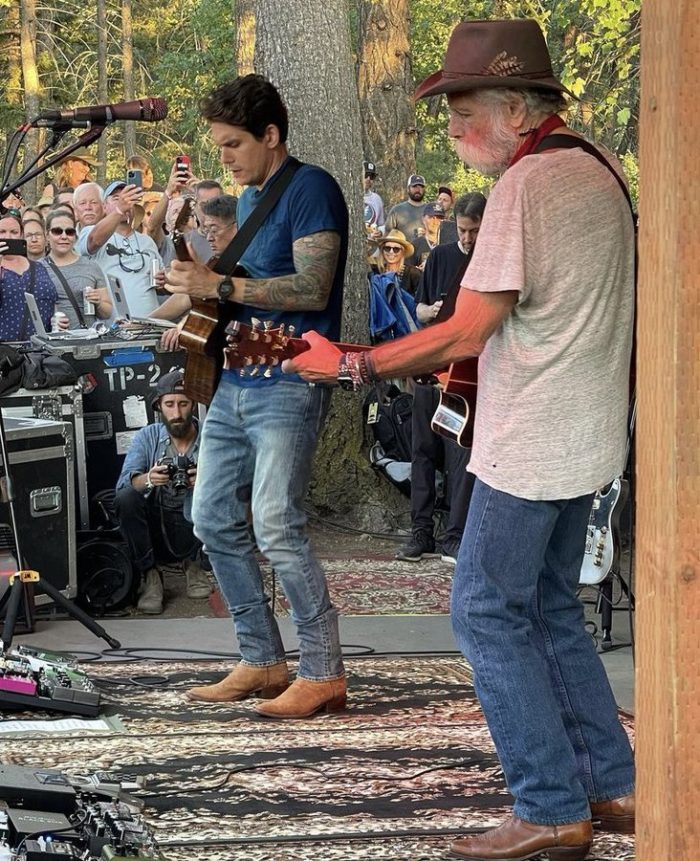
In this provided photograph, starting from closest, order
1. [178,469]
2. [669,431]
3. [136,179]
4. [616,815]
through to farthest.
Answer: [669,431], [616,815], [178,469], [136,179]

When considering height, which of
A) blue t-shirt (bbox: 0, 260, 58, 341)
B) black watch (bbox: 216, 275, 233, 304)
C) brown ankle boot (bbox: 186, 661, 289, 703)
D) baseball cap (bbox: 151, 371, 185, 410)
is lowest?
brown ankle boot (bbox: 186, 661, 289, 703)

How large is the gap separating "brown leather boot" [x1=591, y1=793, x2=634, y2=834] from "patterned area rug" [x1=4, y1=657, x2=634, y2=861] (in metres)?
0.06

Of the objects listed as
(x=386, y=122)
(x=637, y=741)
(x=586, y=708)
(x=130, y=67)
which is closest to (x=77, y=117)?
(x=586, y=708)

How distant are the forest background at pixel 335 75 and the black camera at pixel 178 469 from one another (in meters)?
1.99

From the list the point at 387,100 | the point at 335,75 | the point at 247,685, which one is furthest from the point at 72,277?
the point at 387,100

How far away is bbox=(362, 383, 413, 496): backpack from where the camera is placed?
9586 millimetres

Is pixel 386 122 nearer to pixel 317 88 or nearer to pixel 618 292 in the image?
pixel 317 88

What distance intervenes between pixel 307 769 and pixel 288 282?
160 centimetres

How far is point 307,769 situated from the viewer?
4469mm

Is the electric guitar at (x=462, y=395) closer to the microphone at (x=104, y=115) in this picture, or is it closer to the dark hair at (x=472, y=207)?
the microphone at (x=104, y=115)

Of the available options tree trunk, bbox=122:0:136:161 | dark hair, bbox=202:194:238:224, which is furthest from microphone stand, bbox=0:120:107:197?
tree trunk, bbox=122:0:136:161

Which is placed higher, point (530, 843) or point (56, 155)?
point (56, 155)

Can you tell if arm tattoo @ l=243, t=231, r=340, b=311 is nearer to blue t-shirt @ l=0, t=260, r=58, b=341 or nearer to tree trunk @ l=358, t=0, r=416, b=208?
blue t-shirt @ l=0, t=260, r=58, b=341

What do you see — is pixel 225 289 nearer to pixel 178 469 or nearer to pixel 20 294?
pixel 178 469
